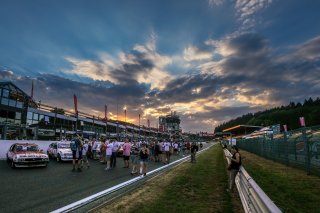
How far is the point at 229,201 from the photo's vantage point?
28.5ft

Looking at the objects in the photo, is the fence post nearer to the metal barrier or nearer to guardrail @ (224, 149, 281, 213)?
the metal barrier

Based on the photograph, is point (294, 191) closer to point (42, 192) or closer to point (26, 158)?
point (42, 192)

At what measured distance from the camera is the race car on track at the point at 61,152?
20656mm

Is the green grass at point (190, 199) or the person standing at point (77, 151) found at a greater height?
the person standing at point (77, 151)

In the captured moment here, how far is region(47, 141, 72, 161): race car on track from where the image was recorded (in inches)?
813

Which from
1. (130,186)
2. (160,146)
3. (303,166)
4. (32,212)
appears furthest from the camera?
(160,146)

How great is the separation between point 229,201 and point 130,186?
4004 mm

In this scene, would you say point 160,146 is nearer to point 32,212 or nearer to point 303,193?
point 303,193

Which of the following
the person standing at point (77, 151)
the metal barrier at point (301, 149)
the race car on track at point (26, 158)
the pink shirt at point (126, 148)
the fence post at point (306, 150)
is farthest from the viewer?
the pink shirt at point (126, 148)

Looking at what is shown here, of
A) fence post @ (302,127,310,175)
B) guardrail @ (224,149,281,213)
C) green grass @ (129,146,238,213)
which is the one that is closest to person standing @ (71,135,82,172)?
green grass @ (129,146,238,213)

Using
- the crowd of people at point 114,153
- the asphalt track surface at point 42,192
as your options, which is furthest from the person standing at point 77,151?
the asphalt track surface at point 42,192

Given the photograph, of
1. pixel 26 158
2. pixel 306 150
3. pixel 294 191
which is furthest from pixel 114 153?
pixel 294 191

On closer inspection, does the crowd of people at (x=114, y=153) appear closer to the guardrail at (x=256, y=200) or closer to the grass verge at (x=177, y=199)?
the grass verge at (x=177, y=199)

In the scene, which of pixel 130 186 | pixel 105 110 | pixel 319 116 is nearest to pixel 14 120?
pixel 105 110
